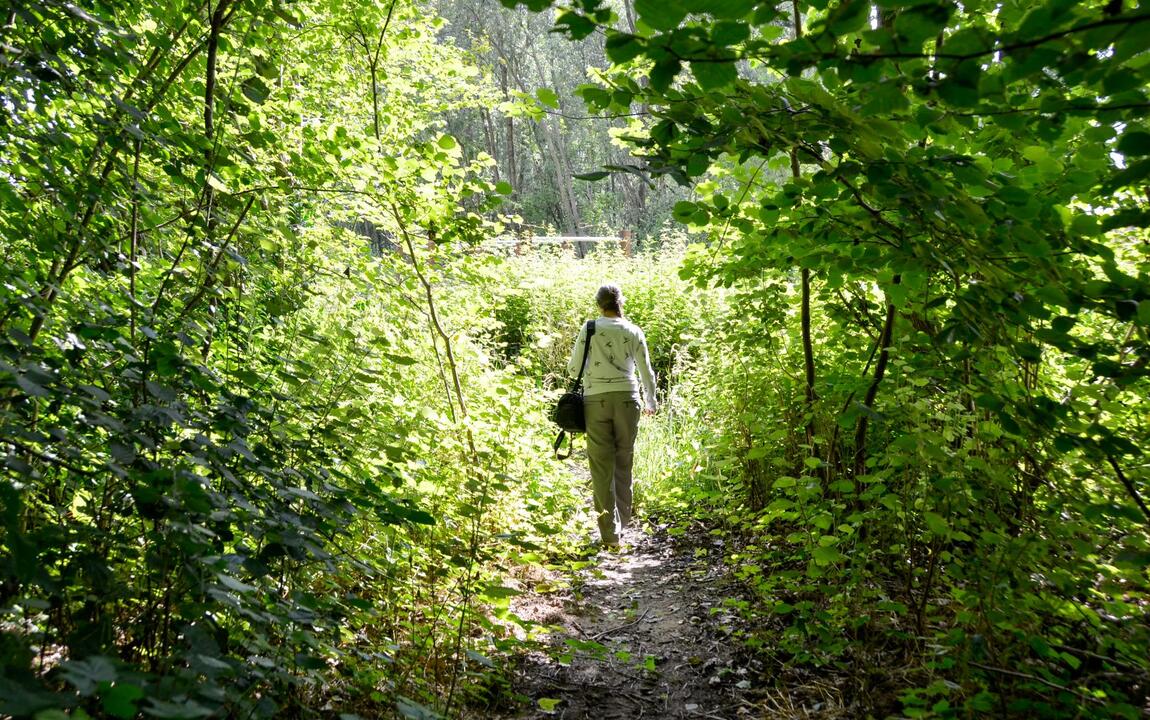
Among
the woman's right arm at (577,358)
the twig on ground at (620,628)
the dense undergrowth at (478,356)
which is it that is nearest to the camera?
the dense undergrowth at (478,356)

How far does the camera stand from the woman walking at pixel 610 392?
541cm

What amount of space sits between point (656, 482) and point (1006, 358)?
4559mm

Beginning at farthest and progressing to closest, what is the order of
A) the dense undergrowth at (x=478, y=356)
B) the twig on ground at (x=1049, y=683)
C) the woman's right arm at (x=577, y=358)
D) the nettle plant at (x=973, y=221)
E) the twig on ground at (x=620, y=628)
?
the woman's right arm at (x=577, y=358)
the twig on ground at (x=620, y=628)
the twig on ground at (x=1049, y=683)
the dense undergrowth at (x=478, y=356)
the nettle plant at (x=973, y=221)

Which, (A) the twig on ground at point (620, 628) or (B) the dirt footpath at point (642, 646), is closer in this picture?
(B) the dirt footpath at point (642, 646)

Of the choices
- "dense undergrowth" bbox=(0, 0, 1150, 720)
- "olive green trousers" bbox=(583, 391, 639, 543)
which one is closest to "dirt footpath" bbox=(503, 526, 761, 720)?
"dense undergrowth" bbox=(0, 0, 1150, 720)

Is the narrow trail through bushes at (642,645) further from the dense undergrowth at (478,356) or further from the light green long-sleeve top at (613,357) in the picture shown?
the light green long-sleeve top at (613,357)

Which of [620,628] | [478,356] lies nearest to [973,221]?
[620,628]

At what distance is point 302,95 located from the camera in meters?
4.62

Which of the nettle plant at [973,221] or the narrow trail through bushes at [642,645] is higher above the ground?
the nettle plant at [973,221]

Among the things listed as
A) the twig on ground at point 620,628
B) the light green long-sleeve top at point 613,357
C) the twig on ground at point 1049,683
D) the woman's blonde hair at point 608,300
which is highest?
the woman's blonde hair at point 608,300

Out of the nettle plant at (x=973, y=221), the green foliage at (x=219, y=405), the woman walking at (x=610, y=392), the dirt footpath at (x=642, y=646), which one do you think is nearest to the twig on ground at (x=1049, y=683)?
the nettle plant at (x=973, y=221)

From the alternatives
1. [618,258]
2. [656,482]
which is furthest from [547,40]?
[656,482]

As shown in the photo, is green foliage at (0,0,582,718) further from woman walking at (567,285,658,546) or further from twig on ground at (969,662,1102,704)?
twig on ground at (969,662,1102,704)

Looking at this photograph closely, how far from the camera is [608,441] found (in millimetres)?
5555
